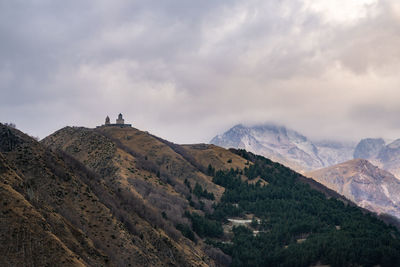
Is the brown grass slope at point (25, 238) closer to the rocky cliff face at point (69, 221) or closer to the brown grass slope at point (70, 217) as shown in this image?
the rocky cliff face at point (69, 221)

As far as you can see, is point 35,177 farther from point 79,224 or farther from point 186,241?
point 186,241

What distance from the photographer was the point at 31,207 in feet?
318

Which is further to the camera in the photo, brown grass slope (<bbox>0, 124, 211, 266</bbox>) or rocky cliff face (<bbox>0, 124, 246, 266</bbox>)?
brown grass slope (<bbox>0, 124, 211, 266</bbox>)

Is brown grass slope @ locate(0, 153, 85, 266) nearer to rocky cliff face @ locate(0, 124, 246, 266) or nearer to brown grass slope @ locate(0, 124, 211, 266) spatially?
rocky cliff face @ locate(0, 124, 246, 266)

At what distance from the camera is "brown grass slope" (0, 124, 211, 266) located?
3652 inches

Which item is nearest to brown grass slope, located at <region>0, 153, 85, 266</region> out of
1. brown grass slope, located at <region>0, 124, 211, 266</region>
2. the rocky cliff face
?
the rocky cliff face

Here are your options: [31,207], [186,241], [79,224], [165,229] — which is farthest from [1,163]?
→ [186,241]

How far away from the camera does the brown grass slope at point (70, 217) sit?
92750mm

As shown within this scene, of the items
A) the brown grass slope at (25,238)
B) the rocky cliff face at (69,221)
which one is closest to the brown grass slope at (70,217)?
the rocky cliff face at (69,221)

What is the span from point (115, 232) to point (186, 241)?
6217cm

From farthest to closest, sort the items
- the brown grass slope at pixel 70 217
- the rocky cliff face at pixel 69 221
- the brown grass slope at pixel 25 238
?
the brown grass slope at pixel 70 217 < the rocky cliff face at pixel 69 221 < the brown grass slope at pixel 25 238

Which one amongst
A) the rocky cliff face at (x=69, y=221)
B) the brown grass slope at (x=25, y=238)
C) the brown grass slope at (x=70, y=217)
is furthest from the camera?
the brown grass slope at (x=70, y=217)

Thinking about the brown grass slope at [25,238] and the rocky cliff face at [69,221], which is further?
the rocky cliff face at [69,221]

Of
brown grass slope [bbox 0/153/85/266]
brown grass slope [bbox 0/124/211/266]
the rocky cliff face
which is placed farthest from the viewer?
brown grass slope [bbox 0/124/211/266]
